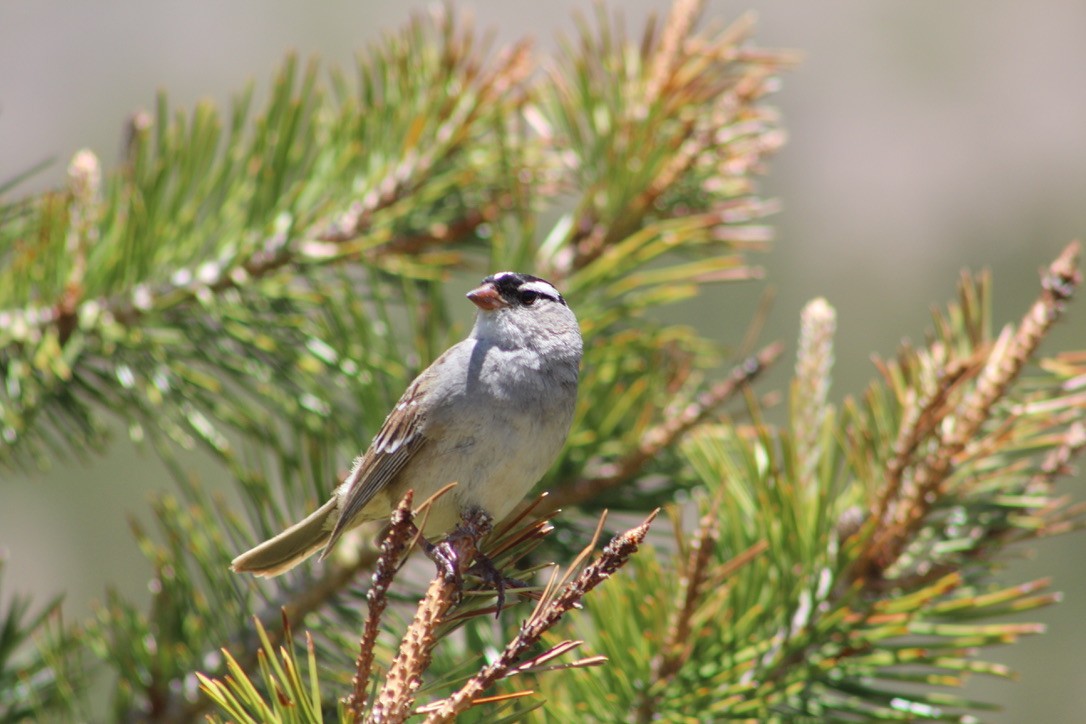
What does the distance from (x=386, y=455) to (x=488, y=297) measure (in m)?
0.34

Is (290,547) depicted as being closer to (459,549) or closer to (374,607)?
(459,549)

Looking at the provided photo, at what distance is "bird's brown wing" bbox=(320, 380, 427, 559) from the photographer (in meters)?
1.55

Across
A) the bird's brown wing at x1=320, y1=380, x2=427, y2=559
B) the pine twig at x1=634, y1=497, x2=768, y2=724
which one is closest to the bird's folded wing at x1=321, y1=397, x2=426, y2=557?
the bird's brown wing at x1=320, y1=380, x2=427, y2=559

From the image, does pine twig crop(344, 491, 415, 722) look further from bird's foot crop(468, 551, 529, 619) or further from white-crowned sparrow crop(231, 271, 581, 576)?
white-crowned sparrow crop(231, 271, 581, 576)

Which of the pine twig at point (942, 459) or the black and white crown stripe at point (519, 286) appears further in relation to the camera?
the black and white crown stripe at point (519, 286)

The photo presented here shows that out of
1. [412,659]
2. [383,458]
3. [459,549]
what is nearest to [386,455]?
[383,458]

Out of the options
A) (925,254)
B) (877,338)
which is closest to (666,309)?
(877,338)

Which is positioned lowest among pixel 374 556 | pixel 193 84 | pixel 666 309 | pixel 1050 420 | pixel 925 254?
pixel 925 254

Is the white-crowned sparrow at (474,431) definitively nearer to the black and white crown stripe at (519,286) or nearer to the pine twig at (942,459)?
the black and white crown stripe at (519,286)

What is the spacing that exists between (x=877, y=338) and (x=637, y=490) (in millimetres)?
7902

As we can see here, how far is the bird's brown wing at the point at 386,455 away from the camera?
1.55 meters

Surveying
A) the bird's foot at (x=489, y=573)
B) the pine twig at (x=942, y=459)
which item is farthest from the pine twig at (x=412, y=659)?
the pine twig at (x=942, y=459)

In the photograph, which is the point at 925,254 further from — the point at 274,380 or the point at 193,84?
the point at 274,380

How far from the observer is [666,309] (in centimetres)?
713
